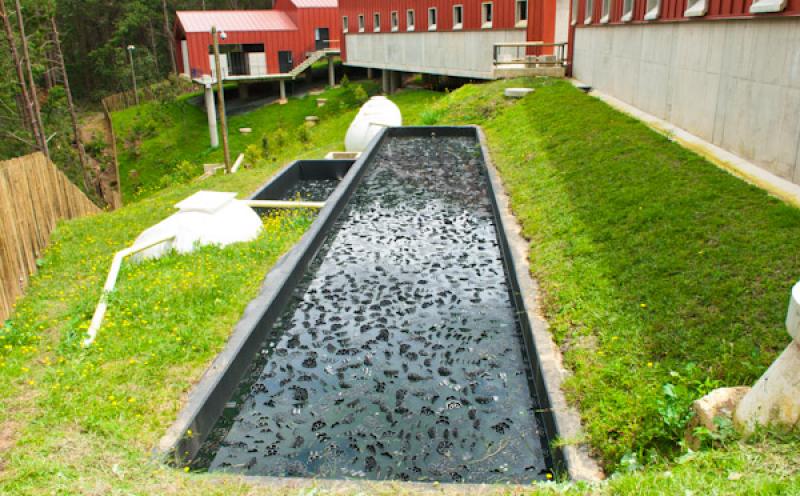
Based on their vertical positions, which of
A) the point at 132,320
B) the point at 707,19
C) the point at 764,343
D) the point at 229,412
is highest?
the point at 707,19

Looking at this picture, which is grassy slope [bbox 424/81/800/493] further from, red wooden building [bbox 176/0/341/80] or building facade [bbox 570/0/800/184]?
red wooden building [bbox 176/0/341/80]

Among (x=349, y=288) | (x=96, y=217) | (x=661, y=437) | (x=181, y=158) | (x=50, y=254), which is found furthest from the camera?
(x=181, y=158)

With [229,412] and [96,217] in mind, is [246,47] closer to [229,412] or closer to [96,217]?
[96,217]

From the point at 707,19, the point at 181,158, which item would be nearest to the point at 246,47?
the point at 181,158

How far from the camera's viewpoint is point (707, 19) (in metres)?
11.4

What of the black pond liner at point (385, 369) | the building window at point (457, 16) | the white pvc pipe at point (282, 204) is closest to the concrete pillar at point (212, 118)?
the building window at point (457, 16)

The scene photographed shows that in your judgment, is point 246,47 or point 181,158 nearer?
point 181,158

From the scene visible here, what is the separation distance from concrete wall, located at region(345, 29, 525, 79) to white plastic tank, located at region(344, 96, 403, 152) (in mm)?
7601

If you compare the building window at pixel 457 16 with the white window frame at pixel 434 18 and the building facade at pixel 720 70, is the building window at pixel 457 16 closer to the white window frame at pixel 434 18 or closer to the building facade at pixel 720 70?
the white window frame at pixel 434 18

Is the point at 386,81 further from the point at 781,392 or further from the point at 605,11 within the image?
the point at 781,392

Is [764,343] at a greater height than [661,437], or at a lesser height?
greater

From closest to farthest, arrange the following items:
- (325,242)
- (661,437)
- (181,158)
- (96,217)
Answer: (661,437) < (325,242) < (96,217) < (181,158)

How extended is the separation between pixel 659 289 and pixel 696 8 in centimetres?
817

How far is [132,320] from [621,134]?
8.88 metres
